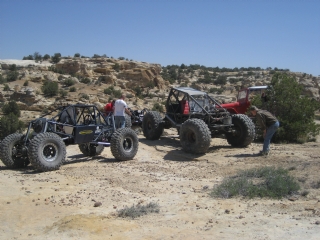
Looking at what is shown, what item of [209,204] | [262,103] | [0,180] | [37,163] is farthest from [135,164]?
[262,103]

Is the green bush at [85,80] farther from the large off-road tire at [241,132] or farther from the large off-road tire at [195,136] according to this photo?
the large off-road tire at [195,136]

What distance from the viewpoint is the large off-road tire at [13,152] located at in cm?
946

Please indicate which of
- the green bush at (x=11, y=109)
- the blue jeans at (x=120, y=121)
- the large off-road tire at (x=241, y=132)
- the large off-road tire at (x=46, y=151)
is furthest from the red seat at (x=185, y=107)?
the green bush at (x=11, y=109)

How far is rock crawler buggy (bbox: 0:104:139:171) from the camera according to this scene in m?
9.12

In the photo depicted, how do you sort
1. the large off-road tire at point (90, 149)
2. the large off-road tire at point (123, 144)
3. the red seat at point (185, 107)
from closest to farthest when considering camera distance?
the large off-road tire at point (123, 144)
the large off-road tire at point (90, 149)
the red seat at point (185, 107)

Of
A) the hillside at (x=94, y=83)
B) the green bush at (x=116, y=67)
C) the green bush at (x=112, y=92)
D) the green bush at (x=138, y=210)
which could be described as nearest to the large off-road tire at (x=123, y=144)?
the green bush at (x=138, y=210)

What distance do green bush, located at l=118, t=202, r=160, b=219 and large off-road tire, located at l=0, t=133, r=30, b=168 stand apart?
4385 mm

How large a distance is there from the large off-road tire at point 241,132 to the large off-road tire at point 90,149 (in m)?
4.16

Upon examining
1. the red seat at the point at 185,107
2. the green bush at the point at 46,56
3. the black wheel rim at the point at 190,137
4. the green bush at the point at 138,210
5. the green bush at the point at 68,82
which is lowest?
the green bush at the point at 138,210

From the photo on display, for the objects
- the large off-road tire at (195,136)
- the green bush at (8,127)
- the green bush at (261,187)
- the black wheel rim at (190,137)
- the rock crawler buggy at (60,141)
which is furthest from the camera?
the green bush at (8,127)

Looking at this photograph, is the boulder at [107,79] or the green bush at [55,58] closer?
the boulder at [107,79]

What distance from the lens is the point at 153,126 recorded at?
14.2 metres

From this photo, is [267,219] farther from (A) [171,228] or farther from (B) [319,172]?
(B) [319,172]

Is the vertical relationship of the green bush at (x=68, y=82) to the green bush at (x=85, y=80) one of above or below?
below
